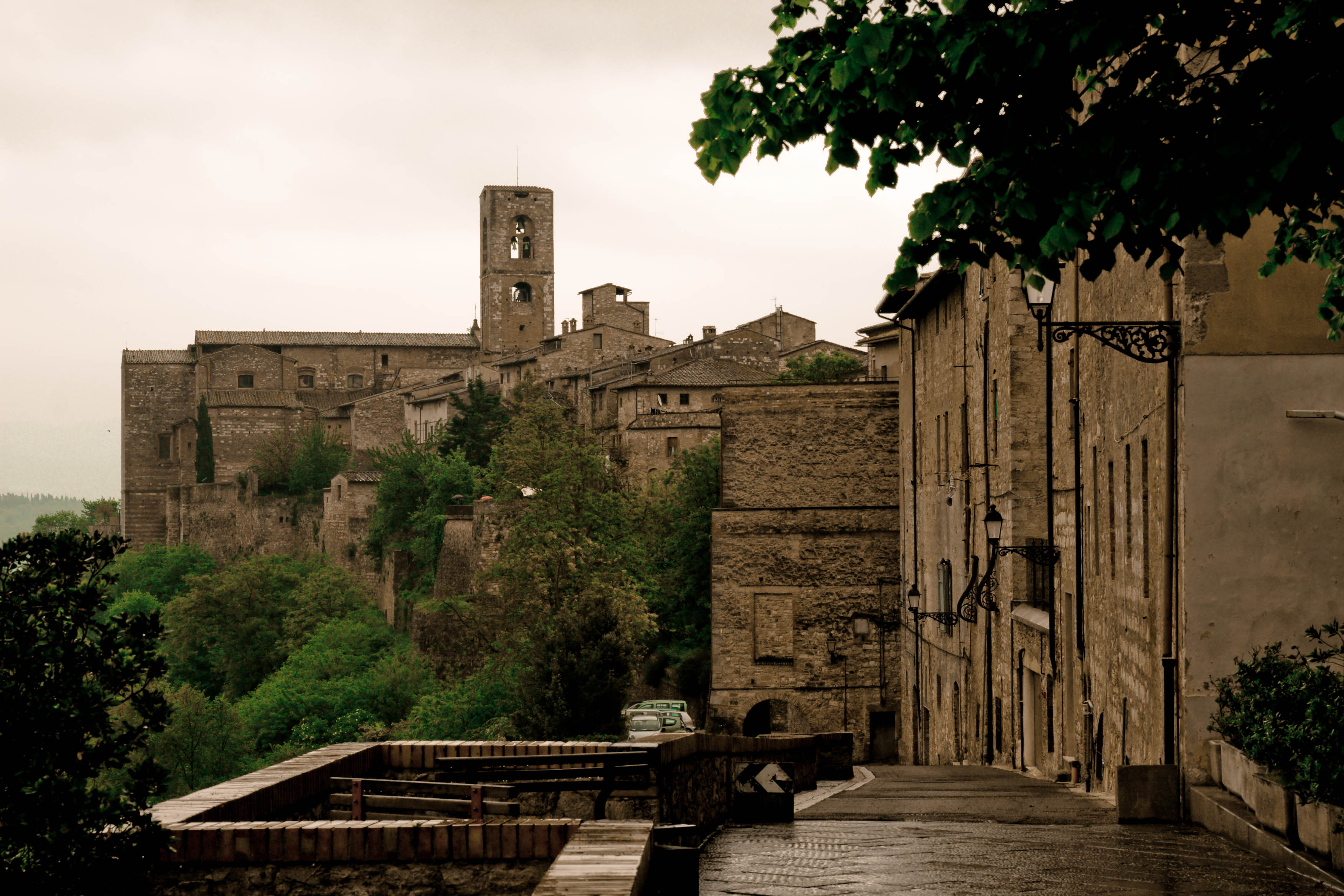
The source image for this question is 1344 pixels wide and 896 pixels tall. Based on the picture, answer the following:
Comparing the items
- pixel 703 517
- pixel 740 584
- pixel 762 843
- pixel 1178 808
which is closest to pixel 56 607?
pixel 762 843

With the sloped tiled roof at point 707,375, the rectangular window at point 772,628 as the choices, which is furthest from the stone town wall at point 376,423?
the rectangular window at point 772,628

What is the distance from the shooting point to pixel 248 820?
640 centimetres

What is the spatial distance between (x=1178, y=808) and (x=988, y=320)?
12.7 meters

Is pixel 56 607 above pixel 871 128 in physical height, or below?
below

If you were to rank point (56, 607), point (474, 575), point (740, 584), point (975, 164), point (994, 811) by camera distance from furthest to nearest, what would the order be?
1. point (474, 575)
2. point (740, 584)
3. point (994, 811)
4. point (975, 164)
5. point (56, 607)

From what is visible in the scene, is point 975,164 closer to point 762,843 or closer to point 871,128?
point 871,128

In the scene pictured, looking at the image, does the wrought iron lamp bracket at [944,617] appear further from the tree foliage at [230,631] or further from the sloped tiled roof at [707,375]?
the tree foliage at [230,631]

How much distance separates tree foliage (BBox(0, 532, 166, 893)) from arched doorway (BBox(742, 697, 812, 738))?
27.1 meters

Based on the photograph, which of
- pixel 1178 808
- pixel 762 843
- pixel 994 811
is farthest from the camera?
pixel 994 811

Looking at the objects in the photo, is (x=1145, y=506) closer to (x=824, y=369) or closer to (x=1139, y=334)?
(x=1139, y=334)

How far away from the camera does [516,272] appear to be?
305 ft

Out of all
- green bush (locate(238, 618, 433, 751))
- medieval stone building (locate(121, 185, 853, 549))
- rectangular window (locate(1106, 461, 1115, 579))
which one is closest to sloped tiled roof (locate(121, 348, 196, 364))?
medieval stone building (locate(121, 185, 853, 549))

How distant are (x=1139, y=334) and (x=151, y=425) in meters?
87.3

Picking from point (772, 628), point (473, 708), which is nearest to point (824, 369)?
point (473, 708)
